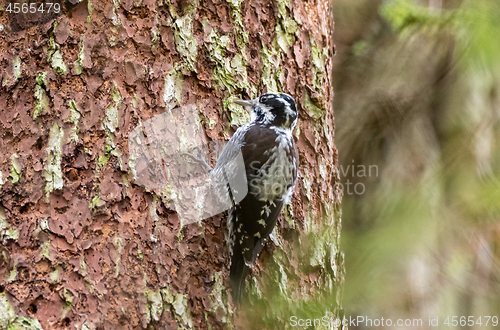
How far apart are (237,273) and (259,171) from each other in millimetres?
620

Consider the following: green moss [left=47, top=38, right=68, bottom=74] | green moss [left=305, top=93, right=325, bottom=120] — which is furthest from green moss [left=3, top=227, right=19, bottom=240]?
green moss [left=305, top=93, right=325, bottom=120]

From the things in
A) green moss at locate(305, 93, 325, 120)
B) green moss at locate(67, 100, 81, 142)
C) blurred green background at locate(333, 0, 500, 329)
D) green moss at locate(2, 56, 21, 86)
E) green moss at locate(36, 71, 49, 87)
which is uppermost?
green moss at locate(2, 56, 21, 86)

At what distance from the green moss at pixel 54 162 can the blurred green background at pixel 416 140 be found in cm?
222

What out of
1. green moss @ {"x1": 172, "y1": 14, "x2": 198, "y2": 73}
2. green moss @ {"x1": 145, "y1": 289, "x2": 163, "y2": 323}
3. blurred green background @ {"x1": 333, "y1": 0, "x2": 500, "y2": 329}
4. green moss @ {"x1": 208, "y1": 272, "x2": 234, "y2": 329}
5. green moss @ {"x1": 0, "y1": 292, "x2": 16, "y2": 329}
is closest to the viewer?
green moss @ {"x1": 0, "y1": 292, "x2": 16, "y2": 329}

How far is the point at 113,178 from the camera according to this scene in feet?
6.17

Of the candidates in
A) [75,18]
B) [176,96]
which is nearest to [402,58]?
[176,96]

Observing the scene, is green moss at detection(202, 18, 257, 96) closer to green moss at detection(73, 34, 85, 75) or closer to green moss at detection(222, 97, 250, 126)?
green moss at detection(222, 97, 250, 126)

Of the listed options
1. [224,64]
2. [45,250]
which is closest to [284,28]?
[224,64]

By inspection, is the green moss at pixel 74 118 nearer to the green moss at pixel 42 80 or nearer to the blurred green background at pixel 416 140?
the green moss at pixel 42 80

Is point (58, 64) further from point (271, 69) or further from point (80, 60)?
point (271, 69)

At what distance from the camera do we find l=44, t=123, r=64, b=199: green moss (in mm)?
1841

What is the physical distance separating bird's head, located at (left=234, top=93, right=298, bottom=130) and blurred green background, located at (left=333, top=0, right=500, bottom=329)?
104 cm

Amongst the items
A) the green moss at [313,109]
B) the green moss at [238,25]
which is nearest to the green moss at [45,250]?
the green moss at [238,25]

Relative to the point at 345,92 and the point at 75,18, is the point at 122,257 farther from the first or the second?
the point at 345,92
